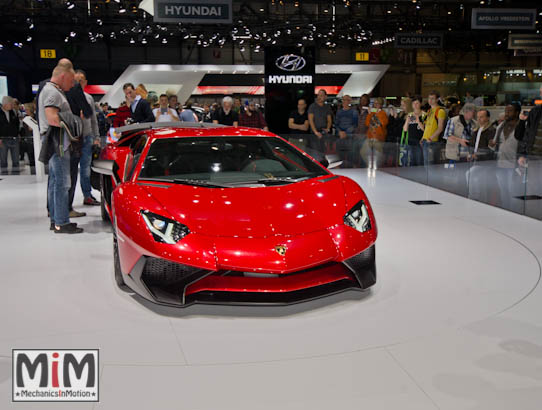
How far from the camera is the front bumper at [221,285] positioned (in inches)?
128

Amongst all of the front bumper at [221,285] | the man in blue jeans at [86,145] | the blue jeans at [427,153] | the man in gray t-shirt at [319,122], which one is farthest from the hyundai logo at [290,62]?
the front bumper at [221,285]

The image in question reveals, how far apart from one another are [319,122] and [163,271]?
25.7 feet

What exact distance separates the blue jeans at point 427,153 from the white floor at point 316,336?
3.75 m

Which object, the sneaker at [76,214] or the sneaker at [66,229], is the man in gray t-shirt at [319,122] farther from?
the sneaker at [66,229]

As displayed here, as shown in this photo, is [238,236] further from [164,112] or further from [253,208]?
[164,112]

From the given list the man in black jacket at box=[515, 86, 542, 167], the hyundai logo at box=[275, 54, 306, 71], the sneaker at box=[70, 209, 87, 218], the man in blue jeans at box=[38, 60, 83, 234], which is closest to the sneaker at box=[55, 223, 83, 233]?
the man in blue jeans at box=[38, 60, 83, 234]

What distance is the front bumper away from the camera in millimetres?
3246

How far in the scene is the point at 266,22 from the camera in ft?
87.9

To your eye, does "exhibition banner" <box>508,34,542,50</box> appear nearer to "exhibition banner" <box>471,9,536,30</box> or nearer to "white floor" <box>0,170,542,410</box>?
"exhibition banner" <box>471,9,536,30</box>

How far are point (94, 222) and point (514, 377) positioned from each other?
4912 millimetres

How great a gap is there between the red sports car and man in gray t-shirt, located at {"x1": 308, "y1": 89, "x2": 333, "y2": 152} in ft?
21.8

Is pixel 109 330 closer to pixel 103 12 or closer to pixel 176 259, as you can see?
pixel 176 259

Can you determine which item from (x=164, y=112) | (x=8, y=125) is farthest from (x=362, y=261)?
(x=8, y=125)

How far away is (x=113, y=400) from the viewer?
2424 millimetres
